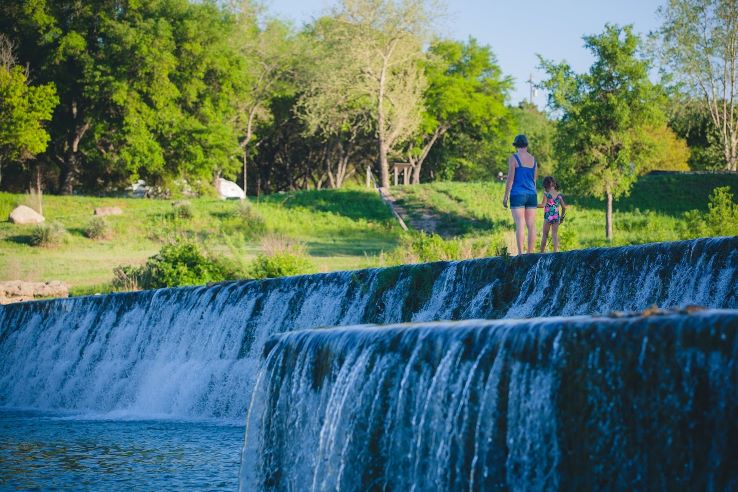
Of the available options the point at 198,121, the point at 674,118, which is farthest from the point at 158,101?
the point at 674,118

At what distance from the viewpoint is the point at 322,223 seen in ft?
128

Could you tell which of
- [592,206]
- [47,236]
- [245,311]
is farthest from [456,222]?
[245,311]

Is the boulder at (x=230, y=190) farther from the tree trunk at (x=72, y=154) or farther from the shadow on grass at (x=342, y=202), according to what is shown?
the shadow on grass at (x=342, y=202)

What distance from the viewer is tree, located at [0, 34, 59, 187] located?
140ft

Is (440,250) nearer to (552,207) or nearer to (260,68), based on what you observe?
(552,207)

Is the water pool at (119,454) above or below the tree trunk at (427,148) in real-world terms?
below

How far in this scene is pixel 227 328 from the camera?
658 inches

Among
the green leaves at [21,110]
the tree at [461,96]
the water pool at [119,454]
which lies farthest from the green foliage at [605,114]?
the tree at [461,96]

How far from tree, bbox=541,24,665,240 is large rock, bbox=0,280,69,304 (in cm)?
1448

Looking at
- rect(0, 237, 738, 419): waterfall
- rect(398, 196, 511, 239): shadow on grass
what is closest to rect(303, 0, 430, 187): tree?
rect(398, 196, 511, 239): shadow on grass

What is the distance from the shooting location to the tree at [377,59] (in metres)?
47.7

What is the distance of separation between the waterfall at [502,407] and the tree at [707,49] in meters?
41.3

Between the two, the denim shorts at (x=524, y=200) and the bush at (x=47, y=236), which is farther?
the bush at (x=47, y=236)

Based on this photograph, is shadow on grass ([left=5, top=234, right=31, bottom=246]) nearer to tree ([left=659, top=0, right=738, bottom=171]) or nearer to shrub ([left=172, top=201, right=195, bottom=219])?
shrub ([left=172, top=201, right=195, bottom=219])
